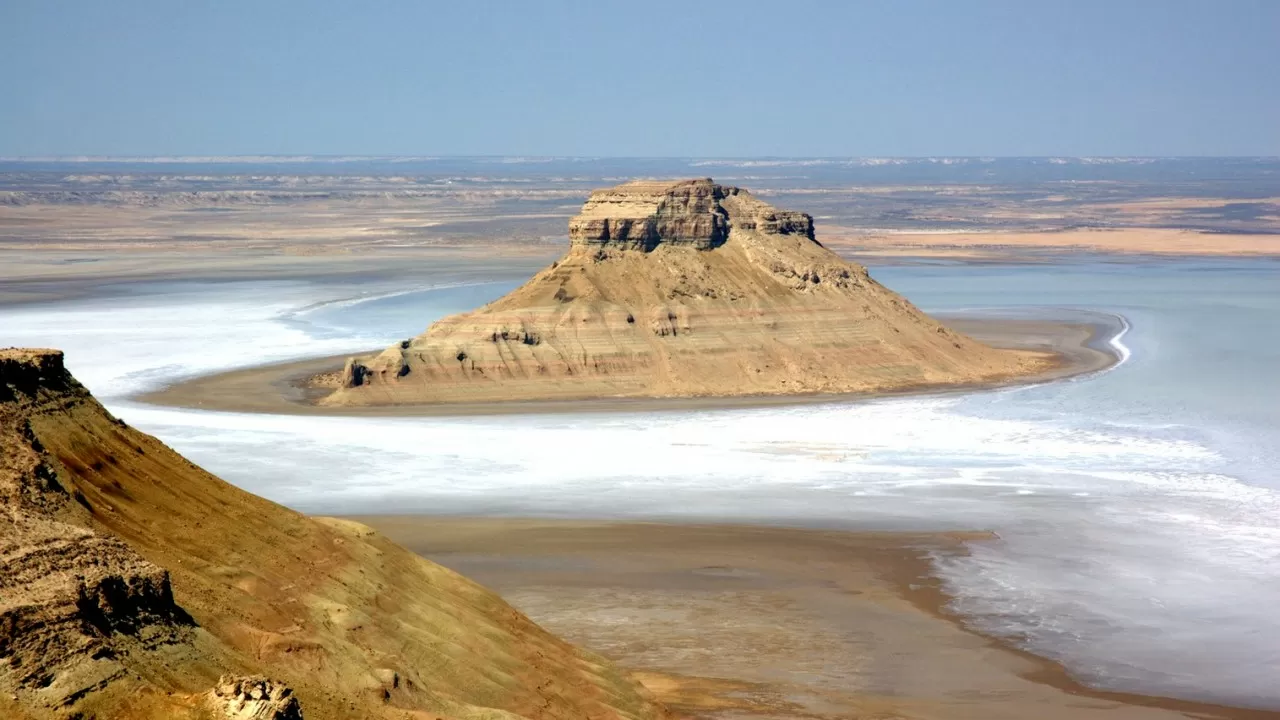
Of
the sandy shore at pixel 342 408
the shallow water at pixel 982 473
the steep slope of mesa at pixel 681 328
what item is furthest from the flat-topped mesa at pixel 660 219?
the shallow water at pixel 982 473

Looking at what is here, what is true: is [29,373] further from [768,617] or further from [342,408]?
[342,408]

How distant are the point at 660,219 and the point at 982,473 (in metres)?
24.2

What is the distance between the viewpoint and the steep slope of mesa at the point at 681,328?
62938mm

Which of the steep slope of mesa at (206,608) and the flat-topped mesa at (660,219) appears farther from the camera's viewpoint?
the flat-topped mesa at (660,219)

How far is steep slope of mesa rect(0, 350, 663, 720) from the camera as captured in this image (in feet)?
51.0

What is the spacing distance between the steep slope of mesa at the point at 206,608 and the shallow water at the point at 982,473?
10483mm

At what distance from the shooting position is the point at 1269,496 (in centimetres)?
4250

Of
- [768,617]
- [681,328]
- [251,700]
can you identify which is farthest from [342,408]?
[251,700]

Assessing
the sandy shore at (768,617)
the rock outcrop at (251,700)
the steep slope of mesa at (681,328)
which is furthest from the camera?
the steep slope of mesa at (681,328)

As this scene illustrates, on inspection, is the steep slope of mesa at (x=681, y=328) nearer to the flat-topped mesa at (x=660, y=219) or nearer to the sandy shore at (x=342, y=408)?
the flat-topped mesa at (x=660, y=219)

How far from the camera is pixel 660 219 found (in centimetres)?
6775

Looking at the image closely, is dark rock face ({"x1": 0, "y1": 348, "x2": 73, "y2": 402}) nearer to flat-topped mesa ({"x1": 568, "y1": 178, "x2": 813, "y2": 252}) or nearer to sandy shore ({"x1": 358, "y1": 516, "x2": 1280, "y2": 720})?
sandy shore ({"x1": 358, "y1": 516, "x2": 1280, "y2": 720})

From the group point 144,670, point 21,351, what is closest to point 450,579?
point 21,351

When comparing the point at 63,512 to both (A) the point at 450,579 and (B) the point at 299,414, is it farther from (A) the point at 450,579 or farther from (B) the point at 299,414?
(B) the point at 299,414
